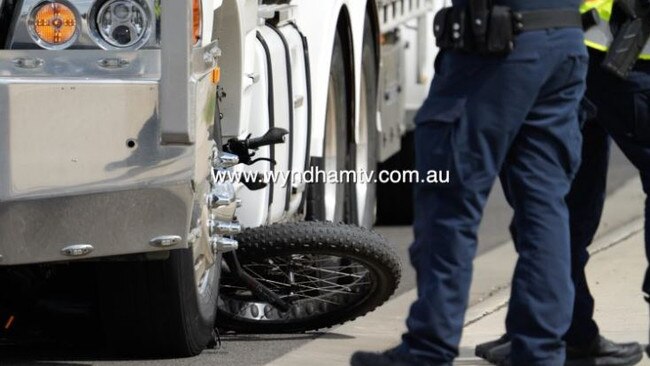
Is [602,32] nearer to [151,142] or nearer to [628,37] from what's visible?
[628,37]

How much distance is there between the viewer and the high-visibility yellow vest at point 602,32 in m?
5.73

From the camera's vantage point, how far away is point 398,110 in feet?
34.1

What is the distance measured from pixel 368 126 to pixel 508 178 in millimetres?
3912

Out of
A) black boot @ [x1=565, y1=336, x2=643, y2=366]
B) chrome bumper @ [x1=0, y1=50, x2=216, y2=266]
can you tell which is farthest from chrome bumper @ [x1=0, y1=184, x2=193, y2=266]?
black boot @ [x1=565, y1=336, x2=643, y2=366]

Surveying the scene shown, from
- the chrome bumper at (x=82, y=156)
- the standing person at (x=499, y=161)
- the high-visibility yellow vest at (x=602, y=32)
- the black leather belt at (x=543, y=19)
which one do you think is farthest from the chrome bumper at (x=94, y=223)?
the high-visibility yellow vest at (x=602, y=32)

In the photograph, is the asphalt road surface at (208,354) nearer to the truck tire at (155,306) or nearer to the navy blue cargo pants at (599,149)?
the truck tire at (155,306)

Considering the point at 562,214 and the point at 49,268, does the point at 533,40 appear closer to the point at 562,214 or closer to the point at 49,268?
the point at 562,214

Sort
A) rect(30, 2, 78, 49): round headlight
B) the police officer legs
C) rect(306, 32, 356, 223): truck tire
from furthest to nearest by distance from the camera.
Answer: rect(306, 32, 356, 223): truck tire
the police officer legs
rect(30, 2, 78, 49): round headlight

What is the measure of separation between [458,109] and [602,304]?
9.24ft

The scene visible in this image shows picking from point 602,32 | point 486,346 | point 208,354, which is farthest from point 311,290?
point 602,32

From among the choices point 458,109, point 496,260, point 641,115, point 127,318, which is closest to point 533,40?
point 458,109

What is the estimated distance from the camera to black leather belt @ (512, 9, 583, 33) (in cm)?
501

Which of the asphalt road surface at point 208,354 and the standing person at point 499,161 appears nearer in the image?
the standing person at point 499,161

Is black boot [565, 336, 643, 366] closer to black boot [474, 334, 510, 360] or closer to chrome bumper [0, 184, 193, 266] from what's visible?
black boot [474, 334, 510, 360]
